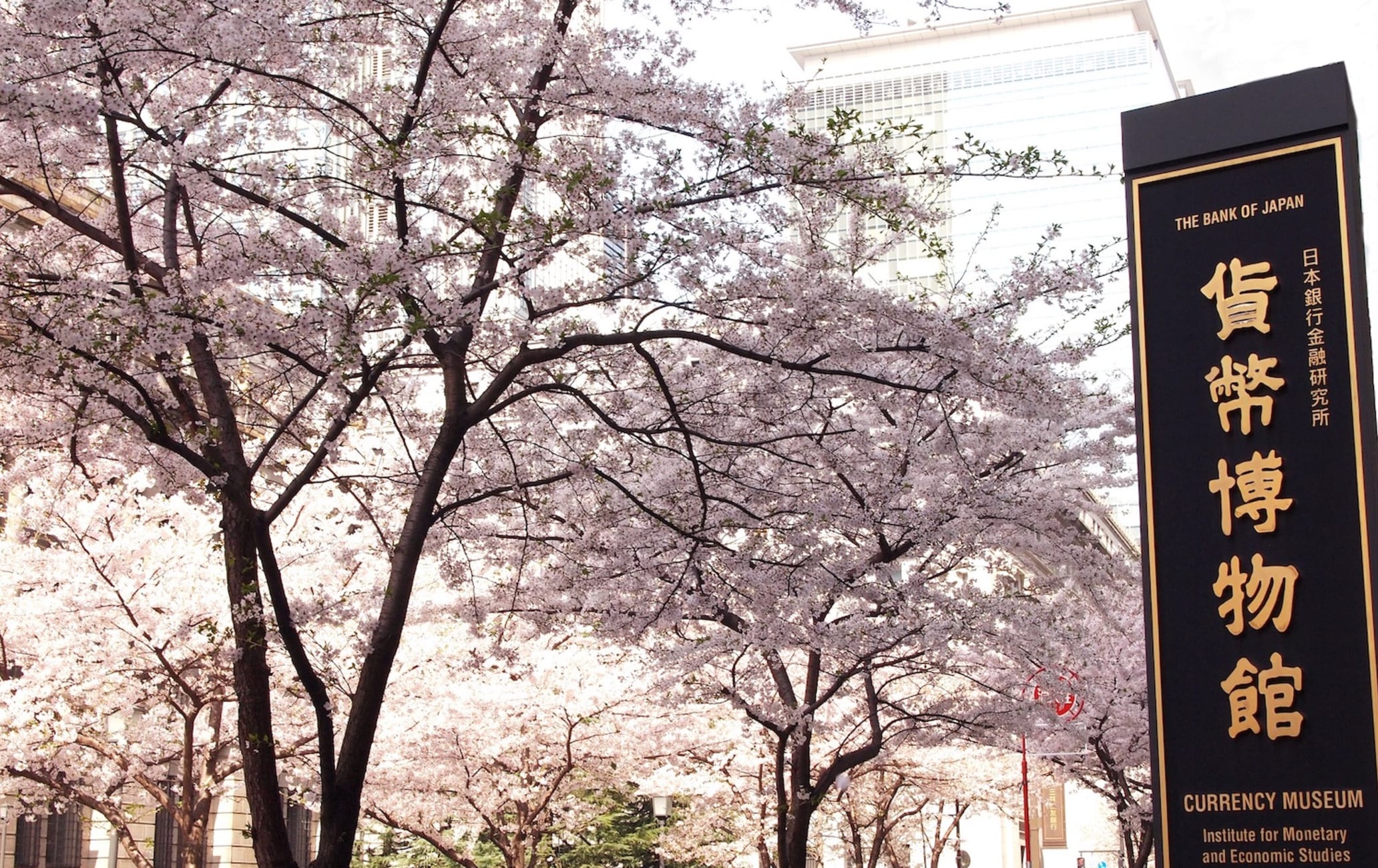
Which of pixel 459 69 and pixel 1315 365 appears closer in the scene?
pixel 1315 365

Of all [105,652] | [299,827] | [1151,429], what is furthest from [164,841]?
[1151,429]

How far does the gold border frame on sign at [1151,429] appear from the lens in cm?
786

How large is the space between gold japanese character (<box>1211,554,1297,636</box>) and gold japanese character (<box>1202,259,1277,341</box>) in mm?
1372

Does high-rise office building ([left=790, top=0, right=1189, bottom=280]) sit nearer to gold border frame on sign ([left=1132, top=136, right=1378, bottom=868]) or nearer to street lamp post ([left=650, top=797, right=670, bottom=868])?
street lamp post ([left=650, top=797, right=670, bottom=868])

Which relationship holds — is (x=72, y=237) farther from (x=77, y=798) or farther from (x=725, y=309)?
(x=77, y=798)

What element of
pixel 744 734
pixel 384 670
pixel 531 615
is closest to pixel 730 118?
pixel 384 670

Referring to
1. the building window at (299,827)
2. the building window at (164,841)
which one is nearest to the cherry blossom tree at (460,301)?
the building window at (164,841)

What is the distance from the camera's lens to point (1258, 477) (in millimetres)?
8234

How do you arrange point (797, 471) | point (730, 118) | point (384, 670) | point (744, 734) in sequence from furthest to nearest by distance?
point (744, 734) < point (797, 471) < point (730, 118) < point (384, 670)

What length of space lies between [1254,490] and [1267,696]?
1172 millimetres

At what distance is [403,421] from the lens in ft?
42.9

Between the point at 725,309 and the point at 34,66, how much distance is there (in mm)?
4617

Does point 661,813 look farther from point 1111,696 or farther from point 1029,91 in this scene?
point 1029,91

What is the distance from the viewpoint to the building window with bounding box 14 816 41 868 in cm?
2450
